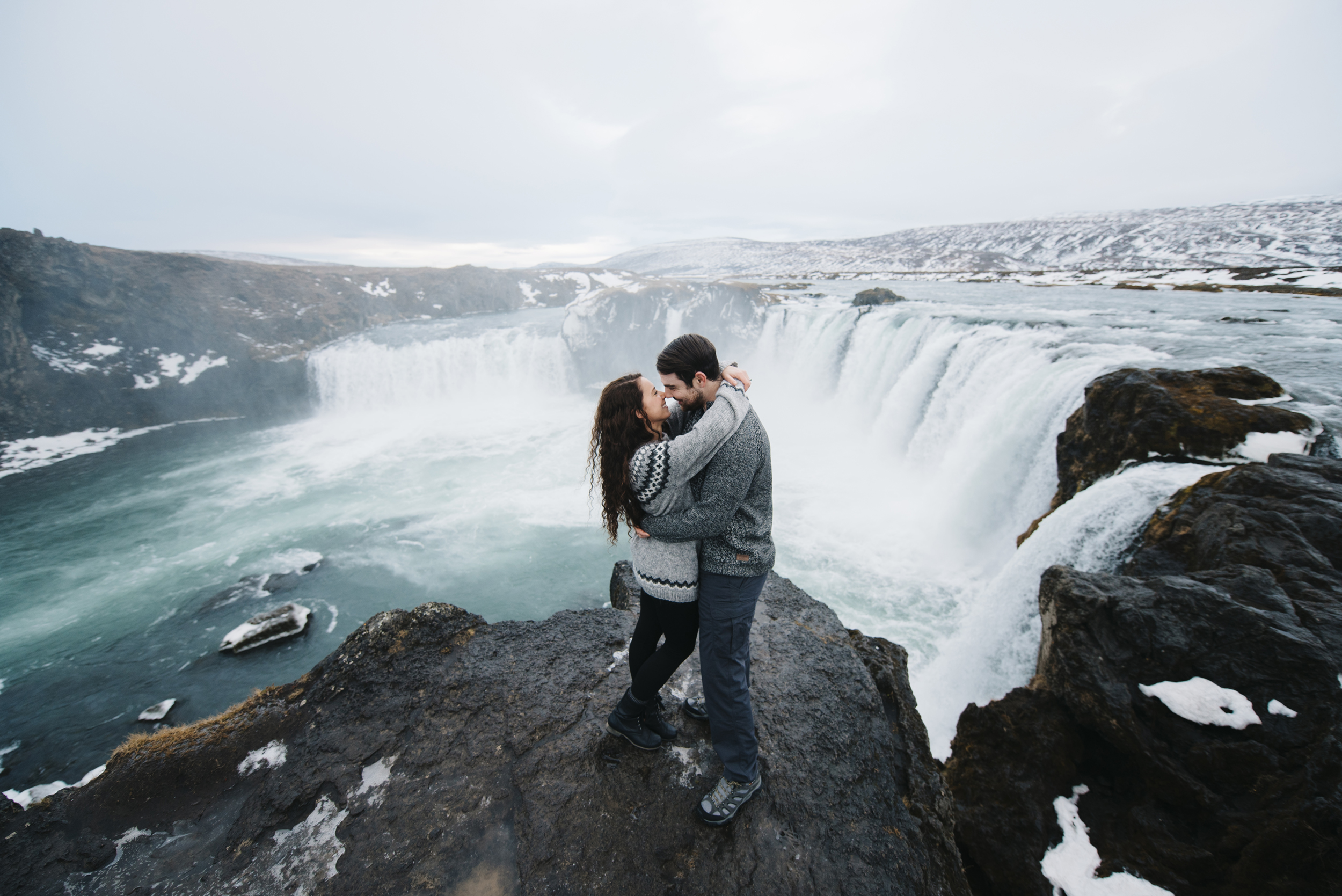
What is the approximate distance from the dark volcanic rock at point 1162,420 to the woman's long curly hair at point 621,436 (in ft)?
24.9

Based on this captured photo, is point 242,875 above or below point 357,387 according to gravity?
above

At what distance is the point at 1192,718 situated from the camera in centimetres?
322

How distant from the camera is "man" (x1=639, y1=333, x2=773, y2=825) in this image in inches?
88.2

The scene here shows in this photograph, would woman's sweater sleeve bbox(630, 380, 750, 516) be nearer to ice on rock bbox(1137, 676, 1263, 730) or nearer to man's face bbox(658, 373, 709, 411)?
man's face bbox(658, 373, 709, 411)

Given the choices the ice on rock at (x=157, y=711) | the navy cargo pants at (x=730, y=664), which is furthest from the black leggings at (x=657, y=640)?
the ice on rock at (x=157, y=711)

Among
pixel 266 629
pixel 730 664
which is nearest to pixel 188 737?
pixel 730 664

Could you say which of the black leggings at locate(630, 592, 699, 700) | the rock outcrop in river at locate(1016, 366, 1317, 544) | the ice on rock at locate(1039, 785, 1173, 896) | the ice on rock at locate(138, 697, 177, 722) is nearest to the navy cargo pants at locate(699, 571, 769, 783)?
the black leggings at locate(630, 592, 699, 700)

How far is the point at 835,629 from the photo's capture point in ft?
15.3

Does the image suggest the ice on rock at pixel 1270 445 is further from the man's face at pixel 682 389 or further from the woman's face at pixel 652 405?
the woman's face at pixel 652 405

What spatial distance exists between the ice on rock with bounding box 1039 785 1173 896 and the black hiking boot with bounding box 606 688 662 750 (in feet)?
9.52

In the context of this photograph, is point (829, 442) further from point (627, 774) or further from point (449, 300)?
point (449, 300)

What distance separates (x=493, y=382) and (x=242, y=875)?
30.9 meters

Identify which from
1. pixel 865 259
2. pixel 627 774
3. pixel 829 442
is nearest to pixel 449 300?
pixel 829 442

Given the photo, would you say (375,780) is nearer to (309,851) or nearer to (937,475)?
(309,851)
